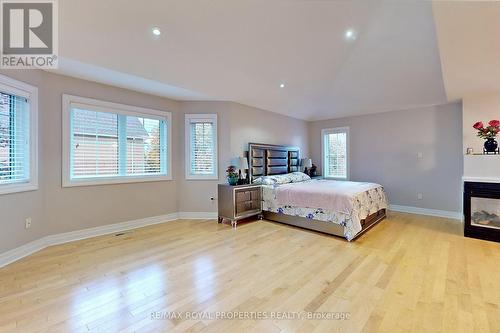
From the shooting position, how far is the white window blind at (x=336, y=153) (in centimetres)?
657

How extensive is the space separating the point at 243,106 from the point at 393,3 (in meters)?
3.09

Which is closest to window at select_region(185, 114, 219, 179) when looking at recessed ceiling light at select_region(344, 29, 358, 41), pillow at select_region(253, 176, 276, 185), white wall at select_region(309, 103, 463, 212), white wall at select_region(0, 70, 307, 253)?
A: white wall at select_region(0, 70, 307, 253)

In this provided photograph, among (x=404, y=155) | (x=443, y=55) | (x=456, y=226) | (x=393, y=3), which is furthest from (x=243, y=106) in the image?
(x=456, y=226)

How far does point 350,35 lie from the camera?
366 cm

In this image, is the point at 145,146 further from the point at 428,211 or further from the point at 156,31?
the point at 428,211

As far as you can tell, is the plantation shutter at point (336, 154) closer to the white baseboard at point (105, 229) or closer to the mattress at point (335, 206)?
the mattress at point (335, 206)

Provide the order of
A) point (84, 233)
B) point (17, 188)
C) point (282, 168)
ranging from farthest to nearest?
1. point (282, 168)
2. point (84, 233)
3. point (17, 188)

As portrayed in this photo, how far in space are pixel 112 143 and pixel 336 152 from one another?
221 inches

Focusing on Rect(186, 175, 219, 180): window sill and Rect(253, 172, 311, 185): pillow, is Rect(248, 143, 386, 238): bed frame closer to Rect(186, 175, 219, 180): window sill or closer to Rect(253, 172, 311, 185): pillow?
Rect(253, 172, 311, 185): pillow

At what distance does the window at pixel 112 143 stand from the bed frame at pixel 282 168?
1885 mm

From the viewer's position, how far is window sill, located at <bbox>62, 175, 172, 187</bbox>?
365 cm

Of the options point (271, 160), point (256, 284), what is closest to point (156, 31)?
point (256, 284)

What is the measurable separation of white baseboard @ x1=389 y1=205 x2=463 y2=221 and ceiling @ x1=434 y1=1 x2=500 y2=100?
2495 mm

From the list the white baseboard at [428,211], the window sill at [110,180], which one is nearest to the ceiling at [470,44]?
the white baseboard at [428,211]
